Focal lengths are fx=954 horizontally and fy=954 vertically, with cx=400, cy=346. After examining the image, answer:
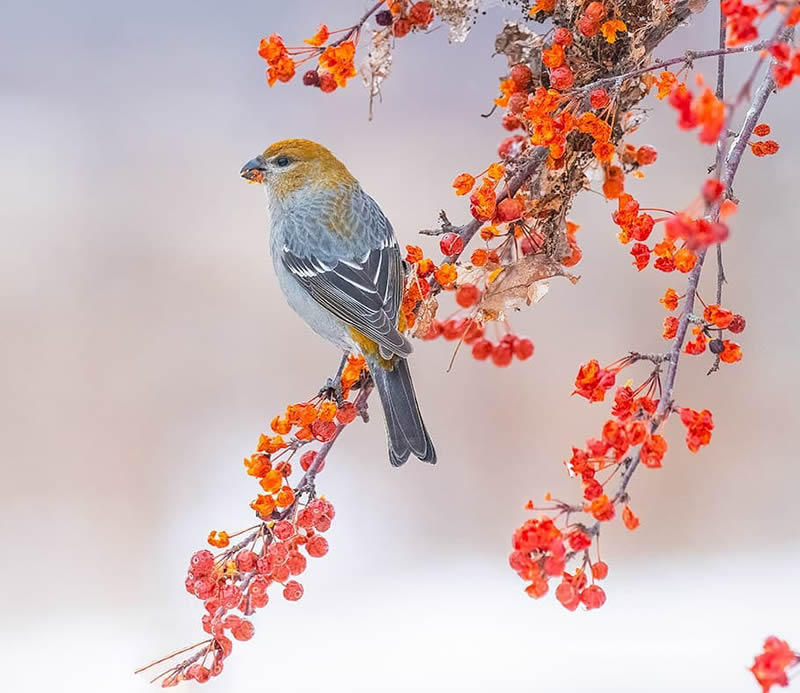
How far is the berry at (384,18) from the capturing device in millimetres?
814

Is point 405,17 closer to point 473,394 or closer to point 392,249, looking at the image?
point 392,249

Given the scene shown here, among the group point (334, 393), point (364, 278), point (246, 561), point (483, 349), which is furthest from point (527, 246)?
point (364, 278)

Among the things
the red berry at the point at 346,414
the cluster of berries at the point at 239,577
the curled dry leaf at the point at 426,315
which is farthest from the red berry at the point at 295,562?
the curled dry leaf at the point at 426,315

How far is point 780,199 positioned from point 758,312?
0.34 metres

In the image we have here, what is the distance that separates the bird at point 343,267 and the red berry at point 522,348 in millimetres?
404

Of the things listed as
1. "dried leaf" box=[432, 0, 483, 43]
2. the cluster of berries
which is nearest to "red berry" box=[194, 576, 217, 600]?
the cluster of berries

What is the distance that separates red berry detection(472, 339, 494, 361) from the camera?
0.75m

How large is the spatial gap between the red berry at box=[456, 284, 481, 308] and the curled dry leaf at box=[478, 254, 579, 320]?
5cm

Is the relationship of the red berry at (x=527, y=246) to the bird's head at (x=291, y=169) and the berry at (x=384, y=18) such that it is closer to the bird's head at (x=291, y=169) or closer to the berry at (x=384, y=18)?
the berry at (x=384, y=18)

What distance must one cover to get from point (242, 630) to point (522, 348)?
0.35m

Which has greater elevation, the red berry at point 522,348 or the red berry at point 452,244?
the red berry at point 452,244

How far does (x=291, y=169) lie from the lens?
1652mm

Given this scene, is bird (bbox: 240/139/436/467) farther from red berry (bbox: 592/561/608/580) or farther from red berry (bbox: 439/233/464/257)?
red berry (bbox: 592/561/608/580)

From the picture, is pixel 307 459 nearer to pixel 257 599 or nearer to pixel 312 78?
pixel 257 599
